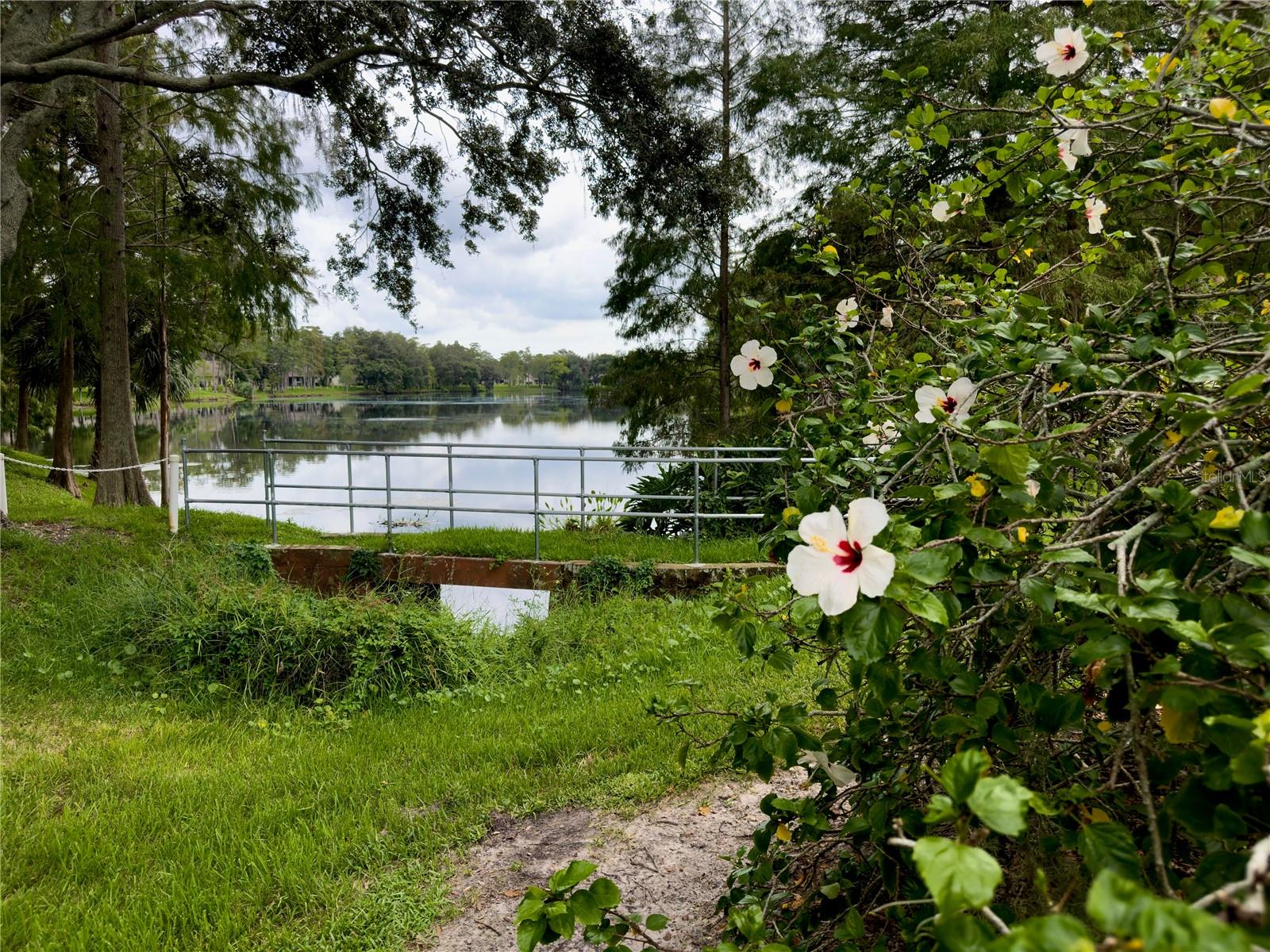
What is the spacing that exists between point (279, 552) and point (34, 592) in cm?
182

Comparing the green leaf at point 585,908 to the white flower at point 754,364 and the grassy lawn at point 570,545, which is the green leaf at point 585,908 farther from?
the grassy lawn at point 570,545

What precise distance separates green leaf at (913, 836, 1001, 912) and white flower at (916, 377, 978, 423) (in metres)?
0.73

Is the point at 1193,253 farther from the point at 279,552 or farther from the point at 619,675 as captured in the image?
the point at 279,552

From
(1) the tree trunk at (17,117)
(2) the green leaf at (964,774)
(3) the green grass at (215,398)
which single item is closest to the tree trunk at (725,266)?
(1) the tree trunk at (17,117)

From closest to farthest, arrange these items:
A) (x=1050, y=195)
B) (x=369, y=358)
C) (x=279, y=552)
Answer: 1. (x=1050, y=195)
2. (x=279, y=552)
3. (x=369, y=358)

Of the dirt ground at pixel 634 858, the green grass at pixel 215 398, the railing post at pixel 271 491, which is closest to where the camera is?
the dirt ground at pixel 634 858

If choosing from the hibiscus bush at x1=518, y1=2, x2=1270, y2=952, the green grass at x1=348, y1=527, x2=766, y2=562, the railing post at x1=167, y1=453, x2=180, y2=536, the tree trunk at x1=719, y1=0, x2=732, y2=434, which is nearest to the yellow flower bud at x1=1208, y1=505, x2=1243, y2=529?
the hibiscus bush at x1=518, y1=2, x2=1270, y2=952

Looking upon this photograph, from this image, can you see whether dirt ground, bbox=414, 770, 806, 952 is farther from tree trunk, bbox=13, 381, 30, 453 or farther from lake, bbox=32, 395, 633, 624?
tree trunk, bbox=13, 381, 30, 453

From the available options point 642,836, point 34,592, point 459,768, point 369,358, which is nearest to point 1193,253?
point 642,836

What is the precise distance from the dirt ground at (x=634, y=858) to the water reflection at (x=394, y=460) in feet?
12.8

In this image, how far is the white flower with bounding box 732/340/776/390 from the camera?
154 centimetres

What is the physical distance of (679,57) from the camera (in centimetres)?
999

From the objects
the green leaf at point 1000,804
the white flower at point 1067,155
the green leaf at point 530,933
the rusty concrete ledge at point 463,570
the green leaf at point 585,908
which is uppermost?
the white flower at point 1067,155

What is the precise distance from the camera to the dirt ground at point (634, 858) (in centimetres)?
206
